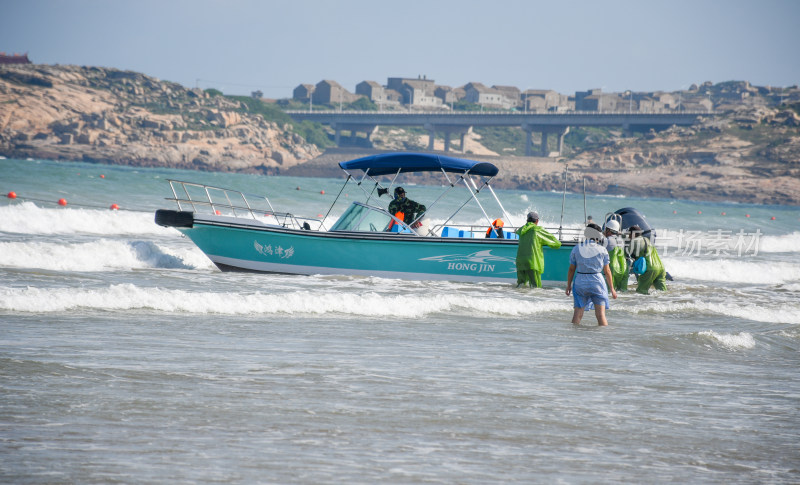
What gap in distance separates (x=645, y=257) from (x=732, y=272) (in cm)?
708

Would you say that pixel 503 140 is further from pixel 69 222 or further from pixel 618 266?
pixel 618 266

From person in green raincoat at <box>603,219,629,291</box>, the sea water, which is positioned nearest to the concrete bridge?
person in green raincoat at <box>603,219,629,291</box>

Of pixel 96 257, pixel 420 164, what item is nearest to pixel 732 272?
pixel 420 164

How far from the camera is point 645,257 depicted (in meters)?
15.0

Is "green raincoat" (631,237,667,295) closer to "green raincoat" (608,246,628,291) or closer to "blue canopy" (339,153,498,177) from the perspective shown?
"green raincoat" (608,246,628,291)

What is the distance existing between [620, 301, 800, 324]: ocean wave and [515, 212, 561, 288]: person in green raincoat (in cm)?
176

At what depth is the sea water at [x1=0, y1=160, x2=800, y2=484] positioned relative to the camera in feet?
17.6

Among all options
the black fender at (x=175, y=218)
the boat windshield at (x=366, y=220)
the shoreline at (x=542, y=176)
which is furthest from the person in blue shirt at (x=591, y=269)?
the shoreline at (x=542, y=176)

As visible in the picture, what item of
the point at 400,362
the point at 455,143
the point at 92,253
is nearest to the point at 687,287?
the point at 400,362

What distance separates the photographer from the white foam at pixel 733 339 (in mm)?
10175

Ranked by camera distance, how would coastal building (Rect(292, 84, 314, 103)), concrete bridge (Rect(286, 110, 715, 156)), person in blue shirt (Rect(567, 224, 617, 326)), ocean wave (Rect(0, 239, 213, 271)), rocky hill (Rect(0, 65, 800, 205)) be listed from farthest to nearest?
coastal building (Rect(292, 84, 314, 103)) < concrete bridge (Rect(286, 110, 715, 156)) < rocky hill (Rect(0, 65, 800, 205)) < ocean wave (Rect(0, 239, 213, 271)) < person in blue shirt (Rect(567, 224, 617, 326))

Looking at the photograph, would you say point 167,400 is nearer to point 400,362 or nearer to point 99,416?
point 99,416

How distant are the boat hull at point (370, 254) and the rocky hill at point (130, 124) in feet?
344

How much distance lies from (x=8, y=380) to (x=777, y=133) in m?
133
